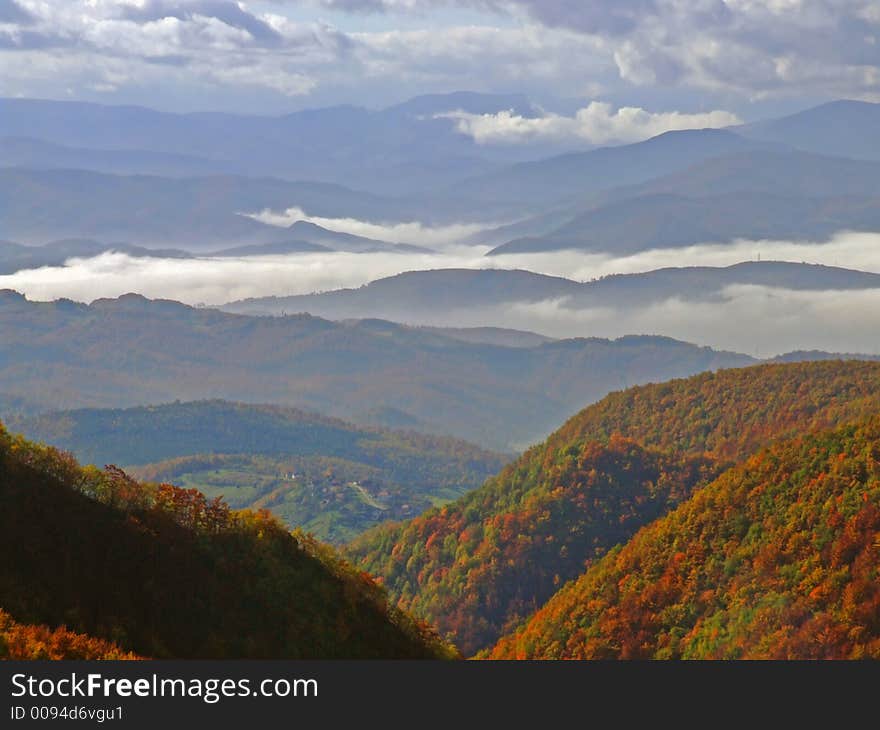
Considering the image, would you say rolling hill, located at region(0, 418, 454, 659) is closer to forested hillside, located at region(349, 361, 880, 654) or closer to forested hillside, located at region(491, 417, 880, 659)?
forested hillside, located at region(491, 417, 880, 659)

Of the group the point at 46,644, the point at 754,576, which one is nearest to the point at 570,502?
the point at 754,576

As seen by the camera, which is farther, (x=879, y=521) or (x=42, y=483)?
(x=879, y=521)

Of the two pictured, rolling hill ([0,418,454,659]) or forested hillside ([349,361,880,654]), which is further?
forested hillside ([349,361,880,654])

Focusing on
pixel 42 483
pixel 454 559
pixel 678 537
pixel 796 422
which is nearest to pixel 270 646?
pixel 42 483

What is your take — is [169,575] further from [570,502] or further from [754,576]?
[570,502]

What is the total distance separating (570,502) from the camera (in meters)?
132

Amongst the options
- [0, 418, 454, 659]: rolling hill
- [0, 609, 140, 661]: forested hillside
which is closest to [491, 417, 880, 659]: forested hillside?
[0, 418, 454, 659]: rolling hill

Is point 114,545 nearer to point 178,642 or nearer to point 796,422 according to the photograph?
point 178,642

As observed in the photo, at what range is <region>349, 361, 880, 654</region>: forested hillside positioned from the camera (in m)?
125

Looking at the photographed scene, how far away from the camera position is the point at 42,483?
49.8m

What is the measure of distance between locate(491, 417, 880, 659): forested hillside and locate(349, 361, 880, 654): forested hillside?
23.4m

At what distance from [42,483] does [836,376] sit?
469 feet

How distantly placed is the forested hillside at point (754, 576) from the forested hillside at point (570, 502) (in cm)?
2343

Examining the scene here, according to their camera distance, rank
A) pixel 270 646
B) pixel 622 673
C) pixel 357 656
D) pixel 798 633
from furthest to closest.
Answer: pixel 798 633 → pixel 357 656 → pixel 270 646 → pixel 622 673
